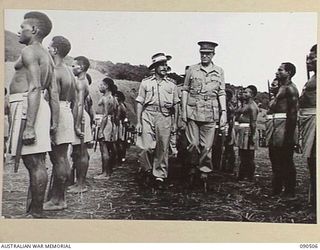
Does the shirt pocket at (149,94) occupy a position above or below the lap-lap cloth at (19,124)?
above

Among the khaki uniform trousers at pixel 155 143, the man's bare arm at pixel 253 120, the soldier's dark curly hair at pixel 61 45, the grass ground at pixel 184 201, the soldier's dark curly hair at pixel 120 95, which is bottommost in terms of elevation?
the grass ground at pixel 184 201

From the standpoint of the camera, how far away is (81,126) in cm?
149

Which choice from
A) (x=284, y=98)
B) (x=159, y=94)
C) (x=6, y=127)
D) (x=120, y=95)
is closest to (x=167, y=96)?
(x=159, y=94)

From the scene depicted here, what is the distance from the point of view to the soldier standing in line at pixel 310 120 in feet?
4.72

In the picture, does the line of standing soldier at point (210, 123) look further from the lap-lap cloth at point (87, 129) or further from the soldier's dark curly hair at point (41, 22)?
the soldier's dark curly hair at point (41, 22)

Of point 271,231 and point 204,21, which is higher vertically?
point 204,21

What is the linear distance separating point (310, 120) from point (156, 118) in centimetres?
46

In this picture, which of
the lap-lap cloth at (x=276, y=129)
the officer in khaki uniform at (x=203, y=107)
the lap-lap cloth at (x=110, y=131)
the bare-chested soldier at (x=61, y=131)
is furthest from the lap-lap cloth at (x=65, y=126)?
the lap-lap cloth at (x=276, y=129)

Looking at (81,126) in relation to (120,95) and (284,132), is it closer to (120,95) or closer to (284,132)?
(120,95)

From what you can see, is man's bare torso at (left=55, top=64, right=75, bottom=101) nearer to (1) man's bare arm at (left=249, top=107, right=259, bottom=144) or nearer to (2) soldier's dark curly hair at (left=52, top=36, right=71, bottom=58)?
(2) soldier's dark curly hair at (left=52, top=36, right=71, bottom=58)

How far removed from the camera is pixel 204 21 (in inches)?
58.0

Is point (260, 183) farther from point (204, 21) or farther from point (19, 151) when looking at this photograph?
point (19, 151)

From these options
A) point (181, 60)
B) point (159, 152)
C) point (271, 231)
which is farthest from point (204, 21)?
point (271, 231)

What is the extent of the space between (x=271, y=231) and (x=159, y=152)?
407 mm
